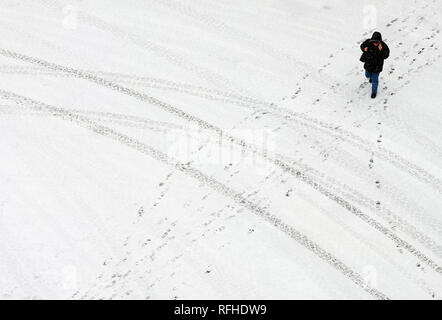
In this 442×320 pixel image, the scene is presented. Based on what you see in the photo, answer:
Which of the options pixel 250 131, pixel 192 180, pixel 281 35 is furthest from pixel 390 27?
pixel 192 180

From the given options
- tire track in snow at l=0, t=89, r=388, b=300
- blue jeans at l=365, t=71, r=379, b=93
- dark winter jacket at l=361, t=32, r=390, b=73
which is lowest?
tire track in snow at l=0, t=89, r=388, b=300

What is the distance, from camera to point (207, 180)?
23.6ft

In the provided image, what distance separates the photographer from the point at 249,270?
6.30m

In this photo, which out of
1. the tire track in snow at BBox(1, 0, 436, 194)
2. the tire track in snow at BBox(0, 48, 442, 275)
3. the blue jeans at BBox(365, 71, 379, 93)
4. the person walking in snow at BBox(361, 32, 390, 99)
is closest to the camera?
the tire track in snow at BBox(0, 48, 442, 275)

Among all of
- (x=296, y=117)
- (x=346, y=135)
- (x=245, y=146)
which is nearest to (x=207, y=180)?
(x=245, y=146)

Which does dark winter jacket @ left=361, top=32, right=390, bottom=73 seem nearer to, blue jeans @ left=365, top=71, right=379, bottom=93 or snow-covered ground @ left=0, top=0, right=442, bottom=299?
blue jeans @ left=365, top=71, right=379, bottom=93

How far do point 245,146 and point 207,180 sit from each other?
803 millimetres

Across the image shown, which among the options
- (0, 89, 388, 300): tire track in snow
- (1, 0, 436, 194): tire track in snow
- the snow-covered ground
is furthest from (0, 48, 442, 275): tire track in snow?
(1, 0, 436, 194): tire track in snow

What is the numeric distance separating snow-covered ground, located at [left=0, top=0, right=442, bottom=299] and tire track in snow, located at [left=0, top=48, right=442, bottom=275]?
0.9 inches

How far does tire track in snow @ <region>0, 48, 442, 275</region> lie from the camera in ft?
21.3

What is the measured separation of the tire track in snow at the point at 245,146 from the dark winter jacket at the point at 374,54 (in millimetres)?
2018

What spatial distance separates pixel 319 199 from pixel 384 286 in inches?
54.5

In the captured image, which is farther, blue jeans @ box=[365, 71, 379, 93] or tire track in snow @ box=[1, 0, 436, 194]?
blue jeans @ box=[365, 71, 379, 93]
